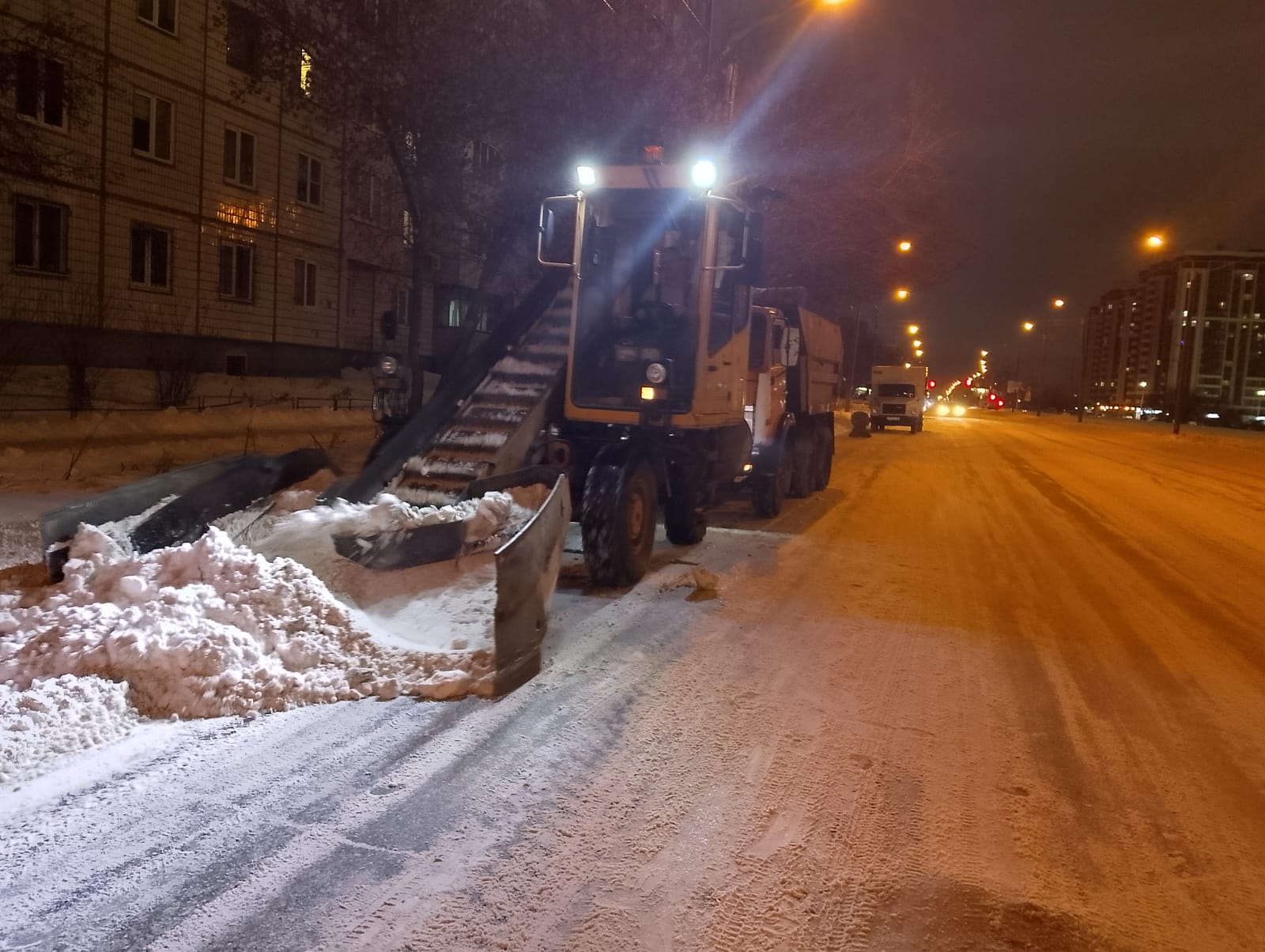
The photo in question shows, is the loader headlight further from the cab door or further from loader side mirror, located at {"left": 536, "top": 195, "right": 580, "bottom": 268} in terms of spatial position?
loader side mirror, located at {"left": 536, "top": 195, "right": 580, "bottom": 268}

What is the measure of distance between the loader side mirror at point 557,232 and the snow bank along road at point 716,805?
331 cm

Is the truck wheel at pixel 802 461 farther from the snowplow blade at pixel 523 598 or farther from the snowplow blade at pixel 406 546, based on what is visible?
the snowplow blade at pixel 523 598

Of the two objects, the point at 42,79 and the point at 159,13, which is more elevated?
the point at 159,13

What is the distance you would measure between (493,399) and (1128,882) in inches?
261

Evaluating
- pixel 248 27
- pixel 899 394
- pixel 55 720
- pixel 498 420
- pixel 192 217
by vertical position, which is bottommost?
pixel 55 720

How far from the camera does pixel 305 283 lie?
31.3m

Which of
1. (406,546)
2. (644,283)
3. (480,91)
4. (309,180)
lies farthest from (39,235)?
(406,546)

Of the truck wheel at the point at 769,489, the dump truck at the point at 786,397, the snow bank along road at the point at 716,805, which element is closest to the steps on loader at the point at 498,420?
the snow bank along road at the point at 716,805

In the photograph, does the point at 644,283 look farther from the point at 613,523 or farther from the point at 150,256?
the point at 150,256

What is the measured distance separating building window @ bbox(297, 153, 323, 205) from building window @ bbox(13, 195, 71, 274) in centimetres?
810

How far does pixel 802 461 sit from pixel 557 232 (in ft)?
26.0

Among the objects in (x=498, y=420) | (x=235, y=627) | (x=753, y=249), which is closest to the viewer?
(x=235, y=627)

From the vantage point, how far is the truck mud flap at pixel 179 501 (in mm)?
6340

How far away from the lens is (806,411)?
15992 millimetres
